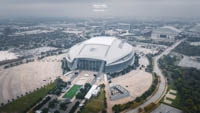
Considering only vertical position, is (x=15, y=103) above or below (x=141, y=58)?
below

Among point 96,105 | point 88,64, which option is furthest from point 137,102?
point 88,64

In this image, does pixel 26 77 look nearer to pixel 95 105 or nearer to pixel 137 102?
pixel 95 105

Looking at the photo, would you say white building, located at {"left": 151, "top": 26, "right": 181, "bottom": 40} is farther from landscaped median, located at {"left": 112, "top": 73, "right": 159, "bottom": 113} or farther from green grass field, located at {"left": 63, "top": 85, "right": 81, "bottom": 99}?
green grass field, located at {"left": 63, "top": 85, "right": 81, "bottom": 99}

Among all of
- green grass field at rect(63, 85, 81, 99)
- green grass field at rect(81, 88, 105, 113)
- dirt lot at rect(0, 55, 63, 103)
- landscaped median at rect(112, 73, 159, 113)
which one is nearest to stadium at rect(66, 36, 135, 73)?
dirt lot at rect(0, 55, 63, 103)

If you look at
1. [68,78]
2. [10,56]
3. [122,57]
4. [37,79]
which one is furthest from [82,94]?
[10,56]

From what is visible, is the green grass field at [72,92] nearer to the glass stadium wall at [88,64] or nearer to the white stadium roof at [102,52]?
the glass stadium wall at [88,64]

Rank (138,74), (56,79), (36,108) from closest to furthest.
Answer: (36,108), (56,79), (138,74)

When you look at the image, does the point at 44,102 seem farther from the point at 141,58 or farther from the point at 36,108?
the point at 141,58

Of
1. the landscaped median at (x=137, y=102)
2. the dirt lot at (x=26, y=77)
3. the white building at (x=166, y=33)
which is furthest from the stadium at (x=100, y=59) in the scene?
the white building at (x=166, y=33)
